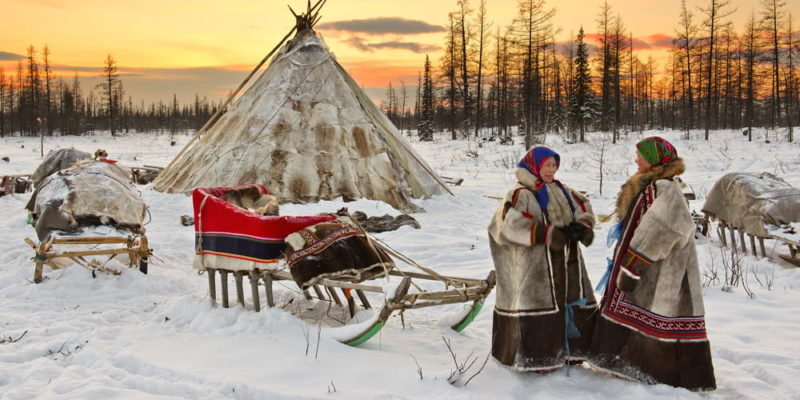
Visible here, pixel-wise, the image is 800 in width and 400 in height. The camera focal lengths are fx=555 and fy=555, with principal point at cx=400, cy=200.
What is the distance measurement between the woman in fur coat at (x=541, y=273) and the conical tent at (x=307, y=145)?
268 inches

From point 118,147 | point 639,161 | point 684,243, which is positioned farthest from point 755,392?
point 118,147

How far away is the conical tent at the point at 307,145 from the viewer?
10.2 m

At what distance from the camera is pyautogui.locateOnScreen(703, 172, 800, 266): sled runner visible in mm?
6812

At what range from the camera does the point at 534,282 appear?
337 cm

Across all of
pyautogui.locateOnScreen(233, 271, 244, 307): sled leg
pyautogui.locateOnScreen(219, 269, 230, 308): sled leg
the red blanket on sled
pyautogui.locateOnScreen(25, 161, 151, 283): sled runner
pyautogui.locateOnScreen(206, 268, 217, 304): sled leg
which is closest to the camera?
the red blanket on sled

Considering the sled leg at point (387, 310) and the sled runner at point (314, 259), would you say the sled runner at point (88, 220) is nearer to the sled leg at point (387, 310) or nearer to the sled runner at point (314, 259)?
the sled runner at point (314, 259)

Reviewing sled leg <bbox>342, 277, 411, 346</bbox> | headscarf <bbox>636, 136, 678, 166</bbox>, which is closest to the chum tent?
sled leg <bbox>342, 277, 411, 346</bbox>

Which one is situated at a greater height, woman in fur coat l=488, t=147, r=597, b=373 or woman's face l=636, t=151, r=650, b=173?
woman's face l=636, t=151, r=650, b=173

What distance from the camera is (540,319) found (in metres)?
3.36

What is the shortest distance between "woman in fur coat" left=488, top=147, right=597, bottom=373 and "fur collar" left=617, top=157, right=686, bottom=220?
8.0 inches

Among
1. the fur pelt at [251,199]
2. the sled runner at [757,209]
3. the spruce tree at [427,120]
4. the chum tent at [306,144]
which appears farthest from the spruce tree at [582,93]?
the fur pelt at [251,199]

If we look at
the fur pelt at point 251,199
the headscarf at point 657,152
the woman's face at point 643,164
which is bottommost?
the fur pelt at point 251,199

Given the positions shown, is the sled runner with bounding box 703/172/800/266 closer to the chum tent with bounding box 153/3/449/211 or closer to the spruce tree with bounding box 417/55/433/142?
the chum tent with bounding box 153/3/449/211

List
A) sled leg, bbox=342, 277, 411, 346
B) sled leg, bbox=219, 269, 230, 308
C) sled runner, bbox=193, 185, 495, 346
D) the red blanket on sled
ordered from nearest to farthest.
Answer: sled leg, bbox=342, 277, 411, 346, sled runner, bbox=193, 185, 495, 346, the red blanket on sled, sled leg, bbox=219, 269, 230, 308
